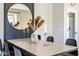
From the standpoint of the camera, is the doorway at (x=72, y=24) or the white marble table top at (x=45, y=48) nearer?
the white marble table top at (x=45, y=48)

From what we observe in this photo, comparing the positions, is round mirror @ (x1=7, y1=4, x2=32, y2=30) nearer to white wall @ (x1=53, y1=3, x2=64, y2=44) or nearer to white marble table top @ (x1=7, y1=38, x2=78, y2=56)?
white wall @ (x1=53, y1=3, x2=64, y2=44)

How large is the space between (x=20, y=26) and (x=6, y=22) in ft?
1.13

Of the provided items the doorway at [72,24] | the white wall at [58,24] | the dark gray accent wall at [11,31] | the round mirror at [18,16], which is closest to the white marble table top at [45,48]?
the doorway at [72,24]

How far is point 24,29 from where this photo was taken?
10.3ft

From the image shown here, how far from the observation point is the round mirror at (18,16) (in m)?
2.74

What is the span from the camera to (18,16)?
2.71 m

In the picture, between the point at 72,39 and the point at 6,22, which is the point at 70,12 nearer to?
the point at 72,39

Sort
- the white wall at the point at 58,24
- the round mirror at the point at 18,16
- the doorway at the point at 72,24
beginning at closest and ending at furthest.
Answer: the doorway at the point at 72,24
the white wall at the point at 58,24
the round mirror at the point at 18,16

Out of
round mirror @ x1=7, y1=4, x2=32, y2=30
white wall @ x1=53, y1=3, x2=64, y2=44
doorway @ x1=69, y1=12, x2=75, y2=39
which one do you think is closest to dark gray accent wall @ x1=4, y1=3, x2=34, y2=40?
round mirror @ x1=7, y1=4, x2=32, y2=30

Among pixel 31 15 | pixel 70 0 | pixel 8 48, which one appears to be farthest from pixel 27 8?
pixel 70 0

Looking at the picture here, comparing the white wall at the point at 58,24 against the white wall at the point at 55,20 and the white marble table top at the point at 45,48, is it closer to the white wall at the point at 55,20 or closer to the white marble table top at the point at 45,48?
the white wall at the point at 55,20

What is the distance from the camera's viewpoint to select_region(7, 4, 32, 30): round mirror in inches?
108

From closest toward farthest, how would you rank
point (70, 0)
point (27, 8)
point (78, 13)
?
point (70, 0)
point (78, 13)
point (27, 8)

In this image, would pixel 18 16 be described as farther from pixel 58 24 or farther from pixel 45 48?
pixel 45 48
